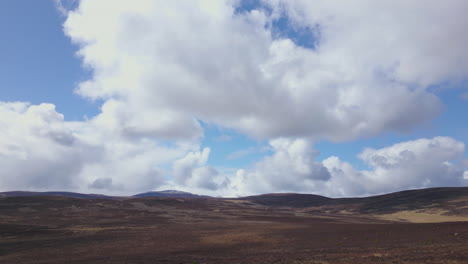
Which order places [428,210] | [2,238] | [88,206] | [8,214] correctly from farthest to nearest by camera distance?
[428,210]
[88,206]
[8,214]
[2,238]

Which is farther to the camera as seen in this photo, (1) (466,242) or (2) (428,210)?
(2) (428,210)

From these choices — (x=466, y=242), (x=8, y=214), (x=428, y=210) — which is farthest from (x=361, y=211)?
(x=8, y=214)

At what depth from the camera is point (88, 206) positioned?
330 feet

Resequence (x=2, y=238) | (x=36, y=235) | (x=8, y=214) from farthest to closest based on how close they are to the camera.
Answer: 1. (x=8, y=214)
2. (x=36, y=235)
3. (x=2, y=238)

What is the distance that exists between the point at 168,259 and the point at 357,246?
17.7 meters

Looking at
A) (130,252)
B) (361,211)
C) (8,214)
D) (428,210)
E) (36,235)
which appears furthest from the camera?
(361,211)

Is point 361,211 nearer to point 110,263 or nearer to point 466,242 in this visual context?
point 466,242

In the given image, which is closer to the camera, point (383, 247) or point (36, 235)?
point (383, 247)

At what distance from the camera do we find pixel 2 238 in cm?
4156

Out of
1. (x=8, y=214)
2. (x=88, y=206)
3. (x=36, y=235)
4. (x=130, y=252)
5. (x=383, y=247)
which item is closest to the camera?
(x=383, y=247)

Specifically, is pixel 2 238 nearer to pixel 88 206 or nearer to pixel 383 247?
pixel 383 247

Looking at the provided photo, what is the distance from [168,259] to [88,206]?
84399 millimetres

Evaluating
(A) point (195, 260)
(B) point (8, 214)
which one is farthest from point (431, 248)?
(B) point (8, 214)

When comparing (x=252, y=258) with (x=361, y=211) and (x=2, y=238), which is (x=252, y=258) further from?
(x=361, y=211)
